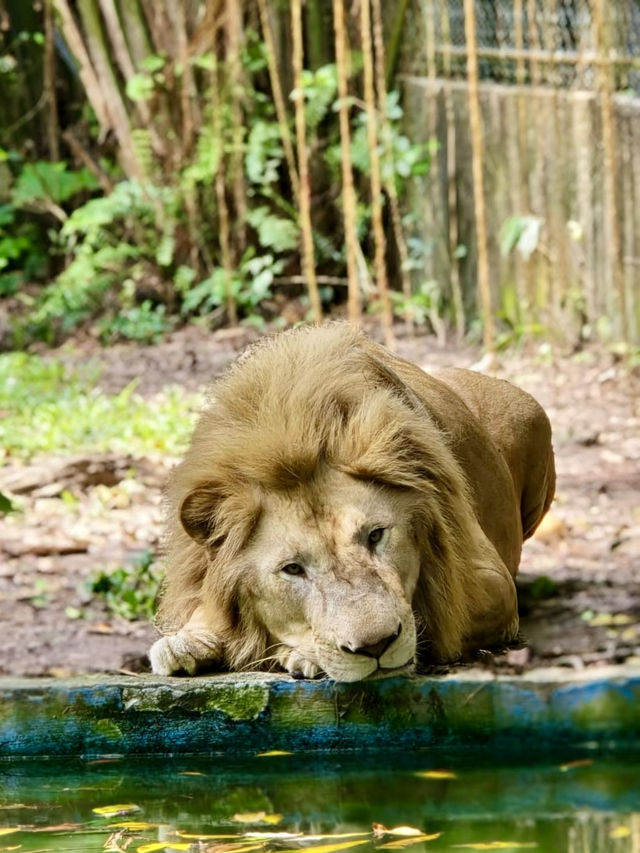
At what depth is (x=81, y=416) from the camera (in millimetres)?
8602

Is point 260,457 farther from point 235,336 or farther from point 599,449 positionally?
point 235,336

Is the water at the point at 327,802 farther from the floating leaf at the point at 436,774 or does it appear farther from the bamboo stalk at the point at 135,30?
the bamboo stalk at the point at 135,30

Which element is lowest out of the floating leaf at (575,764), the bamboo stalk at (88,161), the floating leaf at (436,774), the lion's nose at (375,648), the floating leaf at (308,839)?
the bamboo stalk at (88,161)

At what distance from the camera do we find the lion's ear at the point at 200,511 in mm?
3855

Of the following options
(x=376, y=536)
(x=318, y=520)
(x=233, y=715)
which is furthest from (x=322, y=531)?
(x=233, y=715)

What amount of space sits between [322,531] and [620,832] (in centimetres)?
109

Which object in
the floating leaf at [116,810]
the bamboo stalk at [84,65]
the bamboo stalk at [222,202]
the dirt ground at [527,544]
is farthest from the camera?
the bamboo stalk at [84,65]

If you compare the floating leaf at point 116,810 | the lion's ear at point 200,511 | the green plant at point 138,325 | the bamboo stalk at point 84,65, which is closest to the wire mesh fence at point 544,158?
the green plant at point 138,325

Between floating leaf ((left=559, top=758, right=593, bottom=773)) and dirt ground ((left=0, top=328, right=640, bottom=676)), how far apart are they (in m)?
0.43

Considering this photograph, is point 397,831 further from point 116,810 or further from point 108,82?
point 108,82

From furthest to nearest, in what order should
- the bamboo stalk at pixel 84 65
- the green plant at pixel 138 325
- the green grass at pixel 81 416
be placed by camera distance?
1. the bamboo stalk at pixel 84 65
2. the green plant at pixel 138 325
3. the green grass at pixel 81 416

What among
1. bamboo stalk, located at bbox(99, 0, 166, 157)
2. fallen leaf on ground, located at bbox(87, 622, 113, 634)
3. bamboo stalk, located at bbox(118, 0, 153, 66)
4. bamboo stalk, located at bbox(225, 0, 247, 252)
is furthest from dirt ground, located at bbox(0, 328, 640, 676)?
bamboo stalk, located at bbox(118, 0, 153, 66)

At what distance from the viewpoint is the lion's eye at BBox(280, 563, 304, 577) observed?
12.0ft

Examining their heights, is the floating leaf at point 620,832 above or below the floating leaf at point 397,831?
above
